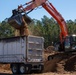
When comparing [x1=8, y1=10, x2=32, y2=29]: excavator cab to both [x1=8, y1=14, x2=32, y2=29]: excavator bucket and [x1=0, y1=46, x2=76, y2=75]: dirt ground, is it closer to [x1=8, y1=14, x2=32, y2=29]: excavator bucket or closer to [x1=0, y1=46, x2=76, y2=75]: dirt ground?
[x1=8, y1=14, x2=32, y2=29]: excavator bucket

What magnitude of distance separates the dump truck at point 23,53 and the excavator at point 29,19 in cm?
205

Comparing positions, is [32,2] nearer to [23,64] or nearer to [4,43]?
[4,43]

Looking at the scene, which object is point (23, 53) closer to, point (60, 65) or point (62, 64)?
point (60, 65)

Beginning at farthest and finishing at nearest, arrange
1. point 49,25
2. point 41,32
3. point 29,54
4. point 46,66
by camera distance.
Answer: point 49,25 < point 41,32 < point 46,66 < point 29,54

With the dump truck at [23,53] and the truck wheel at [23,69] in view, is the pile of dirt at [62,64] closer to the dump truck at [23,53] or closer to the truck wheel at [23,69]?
the dump truck at [23,53]

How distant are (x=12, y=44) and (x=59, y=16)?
7.72 m

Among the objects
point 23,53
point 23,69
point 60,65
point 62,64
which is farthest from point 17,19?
point 62,64

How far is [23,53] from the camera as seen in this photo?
25.4 m

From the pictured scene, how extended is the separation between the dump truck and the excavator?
2.05 meters

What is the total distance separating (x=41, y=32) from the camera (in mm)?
81625

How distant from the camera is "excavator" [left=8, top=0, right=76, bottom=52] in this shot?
92.5 ft

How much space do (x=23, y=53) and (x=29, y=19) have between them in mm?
4956

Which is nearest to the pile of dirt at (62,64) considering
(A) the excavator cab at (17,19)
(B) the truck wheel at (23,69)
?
(B) the truck wheel at (23,69)

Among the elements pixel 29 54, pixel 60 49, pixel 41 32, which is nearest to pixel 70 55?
pixel 60 49
